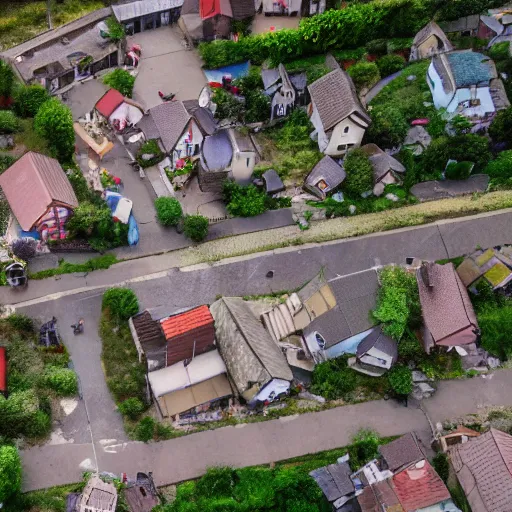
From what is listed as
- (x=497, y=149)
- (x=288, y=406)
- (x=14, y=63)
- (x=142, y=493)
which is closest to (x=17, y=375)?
(x=142, y=493)

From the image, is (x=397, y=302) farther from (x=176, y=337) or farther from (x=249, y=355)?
(x=176, y=337)

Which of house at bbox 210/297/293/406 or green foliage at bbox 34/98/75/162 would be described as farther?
green foliage at bbox 34/98/75/162

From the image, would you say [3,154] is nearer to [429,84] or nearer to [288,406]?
[288,406]

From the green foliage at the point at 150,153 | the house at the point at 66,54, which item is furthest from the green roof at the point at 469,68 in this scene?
the house at the point at 66,54

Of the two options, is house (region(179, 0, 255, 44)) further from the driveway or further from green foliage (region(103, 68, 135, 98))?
green foliage (region(103, 68, 135, 98))

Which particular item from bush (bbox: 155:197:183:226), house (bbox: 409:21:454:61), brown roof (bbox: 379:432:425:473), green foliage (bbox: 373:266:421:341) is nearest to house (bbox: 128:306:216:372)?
bush (bbox: 155:197:183:226)

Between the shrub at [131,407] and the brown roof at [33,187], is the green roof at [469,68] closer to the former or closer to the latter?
the brown roof at [33,187]

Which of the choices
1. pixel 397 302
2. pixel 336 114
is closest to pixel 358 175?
pixel 336 114
